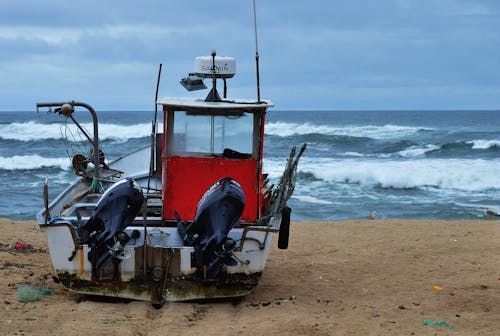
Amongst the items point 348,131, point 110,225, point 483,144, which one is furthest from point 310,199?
point 348,131

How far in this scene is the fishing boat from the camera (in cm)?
819

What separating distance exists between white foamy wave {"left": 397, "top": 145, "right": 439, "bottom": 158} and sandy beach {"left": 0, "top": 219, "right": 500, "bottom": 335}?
85.2 feet

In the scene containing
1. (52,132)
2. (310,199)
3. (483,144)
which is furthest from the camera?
(52,132)

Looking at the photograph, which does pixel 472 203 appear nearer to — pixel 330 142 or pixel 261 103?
pixel 261 103

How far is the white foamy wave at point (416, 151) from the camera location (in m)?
39.5

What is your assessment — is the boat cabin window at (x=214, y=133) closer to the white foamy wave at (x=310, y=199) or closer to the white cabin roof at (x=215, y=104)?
the white cabin roof at (x=215, y=104)

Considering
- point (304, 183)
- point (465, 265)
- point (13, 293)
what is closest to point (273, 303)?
point (13, 293)

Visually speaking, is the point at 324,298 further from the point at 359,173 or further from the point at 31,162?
the point at 31,162

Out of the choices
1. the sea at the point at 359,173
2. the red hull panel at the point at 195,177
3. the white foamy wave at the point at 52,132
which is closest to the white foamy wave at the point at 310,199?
the sea at the point at 359,173

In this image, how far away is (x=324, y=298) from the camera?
9.17 meters

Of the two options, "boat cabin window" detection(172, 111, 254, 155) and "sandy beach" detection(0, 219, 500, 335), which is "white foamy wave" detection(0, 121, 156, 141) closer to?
"sandy beach" detection(0, 219, 500, 335)

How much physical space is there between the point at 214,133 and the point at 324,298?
8.11ft

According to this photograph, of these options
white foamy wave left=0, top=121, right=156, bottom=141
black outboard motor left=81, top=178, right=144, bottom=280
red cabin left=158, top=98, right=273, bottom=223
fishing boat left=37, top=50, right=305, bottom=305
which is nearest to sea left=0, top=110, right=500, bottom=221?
white foamy wave left=0, top=121, right=156, bottom=141

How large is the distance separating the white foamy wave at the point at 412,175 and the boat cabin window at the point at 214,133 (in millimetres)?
17140
